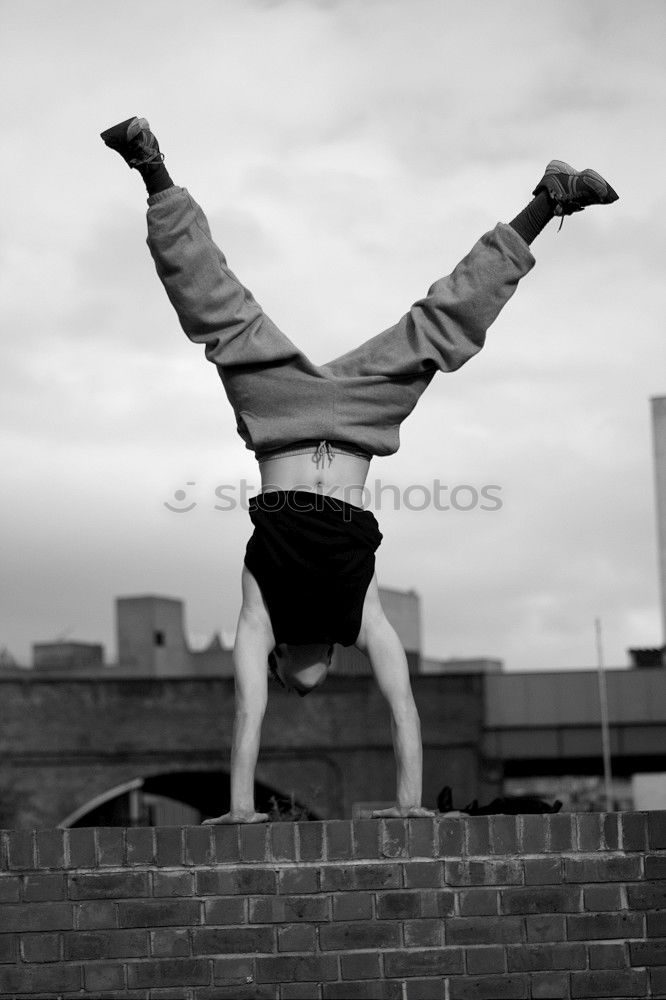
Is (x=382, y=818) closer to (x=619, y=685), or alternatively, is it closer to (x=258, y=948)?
(x=258, y=948)

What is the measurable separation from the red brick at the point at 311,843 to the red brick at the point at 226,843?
0.23m

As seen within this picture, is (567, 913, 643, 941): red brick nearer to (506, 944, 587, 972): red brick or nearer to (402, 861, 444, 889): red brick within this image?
(506, 944, 587, 972): red brick

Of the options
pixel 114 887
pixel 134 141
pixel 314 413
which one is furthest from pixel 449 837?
pixel 134 141

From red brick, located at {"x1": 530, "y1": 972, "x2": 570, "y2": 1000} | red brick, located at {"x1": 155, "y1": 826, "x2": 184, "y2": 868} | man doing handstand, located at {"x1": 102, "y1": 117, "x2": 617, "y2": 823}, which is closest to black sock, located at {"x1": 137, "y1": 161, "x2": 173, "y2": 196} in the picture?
man doing handstand, located at {"x1": 102, "y1": 117, "x2": 617, "y2": 823}

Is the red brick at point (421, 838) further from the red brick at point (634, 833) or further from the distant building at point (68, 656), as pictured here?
the distant building at point (68, 656)

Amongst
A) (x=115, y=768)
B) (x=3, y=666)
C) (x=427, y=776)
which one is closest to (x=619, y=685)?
(x=427, y=776)

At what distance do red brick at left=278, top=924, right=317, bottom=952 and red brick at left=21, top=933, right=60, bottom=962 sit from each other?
80cm

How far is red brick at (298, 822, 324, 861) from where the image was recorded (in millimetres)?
5316

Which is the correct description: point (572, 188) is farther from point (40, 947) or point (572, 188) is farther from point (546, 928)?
point (40, 947)

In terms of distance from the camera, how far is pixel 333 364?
6113 mm

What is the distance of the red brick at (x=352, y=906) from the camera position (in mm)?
5285

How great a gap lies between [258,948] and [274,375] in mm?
2214

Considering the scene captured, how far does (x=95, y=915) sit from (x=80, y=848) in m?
0.24

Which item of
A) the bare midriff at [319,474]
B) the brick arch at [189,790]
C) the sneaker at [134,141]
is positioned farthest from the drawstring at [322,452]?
the brick arch at [189,790]
